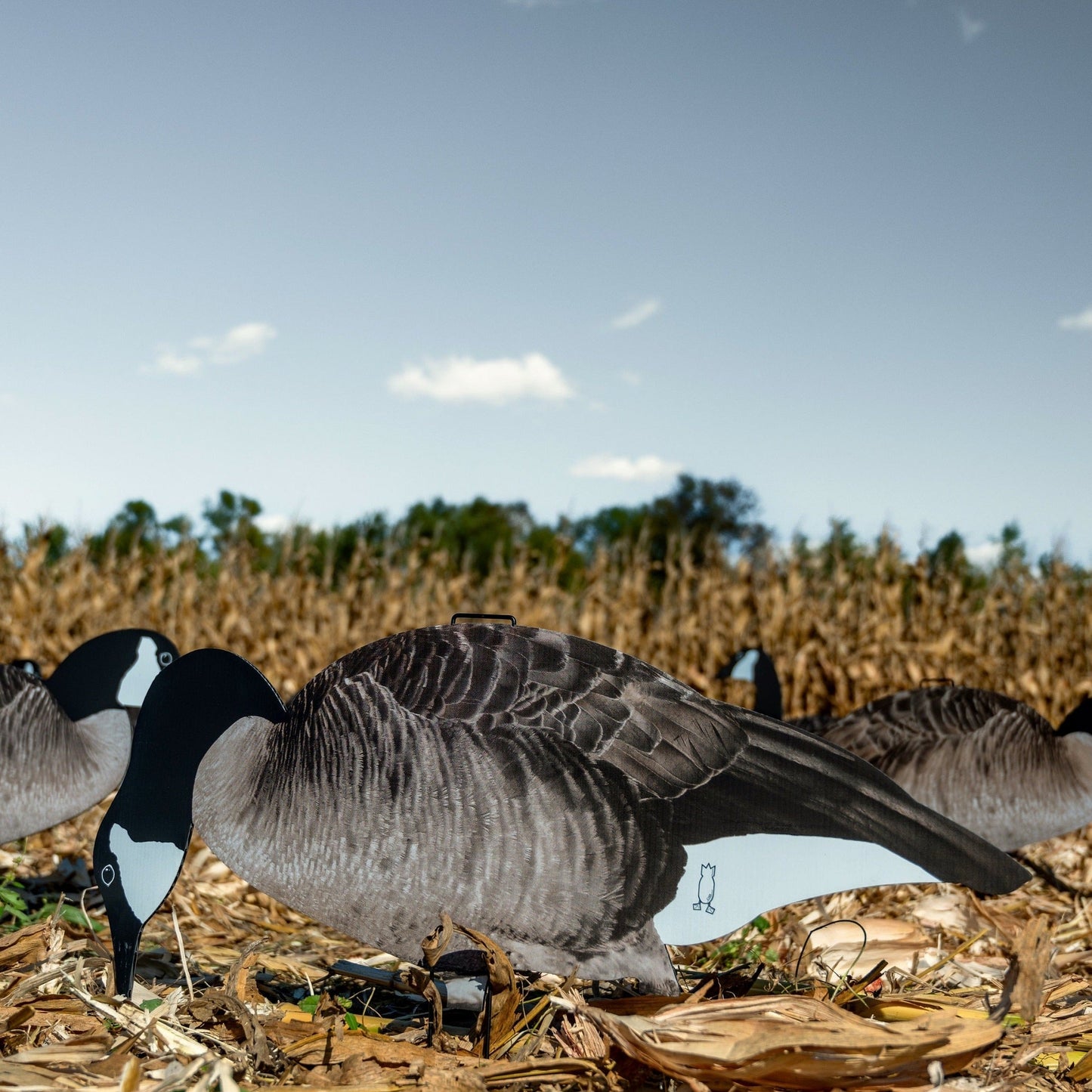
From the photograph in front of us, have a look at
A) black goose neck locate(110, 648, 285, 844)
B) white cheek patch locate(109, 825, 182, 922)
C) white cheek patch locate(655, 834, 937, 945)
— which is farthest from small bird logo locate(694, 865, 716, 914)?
white cheek patch locate(109, 825, 182, 922)

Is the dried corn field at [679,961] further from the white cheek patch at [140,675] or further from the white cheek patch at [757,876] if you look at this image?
the white cheek patch at [140,675]

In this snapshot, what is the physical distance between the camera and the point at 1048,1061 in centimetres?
Answer: 294

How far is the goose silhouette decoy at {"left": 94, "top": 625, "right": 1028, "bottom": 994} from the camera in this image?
8.50 ft

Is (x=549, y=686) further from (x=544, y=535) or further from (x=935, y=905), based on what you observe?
(x=544, y=535)

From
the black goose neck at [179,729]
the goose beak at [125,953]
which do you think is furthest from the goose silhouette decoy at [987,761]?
the goose beak at [125,953]

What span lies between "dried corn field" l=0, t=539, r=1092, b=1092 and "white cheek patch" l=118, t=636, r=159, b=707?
979 millimetres

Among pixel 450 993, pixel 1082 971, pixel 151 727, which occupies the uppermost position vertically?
pixel 151 727

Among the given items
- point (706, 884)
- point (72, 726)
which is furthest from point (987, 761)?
point (72, 726)

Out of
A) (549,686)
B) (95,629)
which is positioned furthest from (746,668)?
(95,629)

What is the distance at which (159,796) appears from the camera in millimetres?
2713

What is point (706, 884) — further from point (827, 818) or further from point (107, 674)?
point (107, 674)

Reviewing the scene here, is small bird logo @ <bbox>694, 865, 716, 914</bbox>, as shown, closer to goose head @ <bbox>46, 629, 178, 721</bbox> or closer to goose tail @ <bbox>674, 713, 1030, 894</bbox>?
goose tail @ <bbox>674, 713, 1030, 894</bbox>

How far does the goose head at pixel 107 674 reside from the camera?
4613 millimetres

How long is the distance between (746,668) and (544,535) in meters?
38.6
